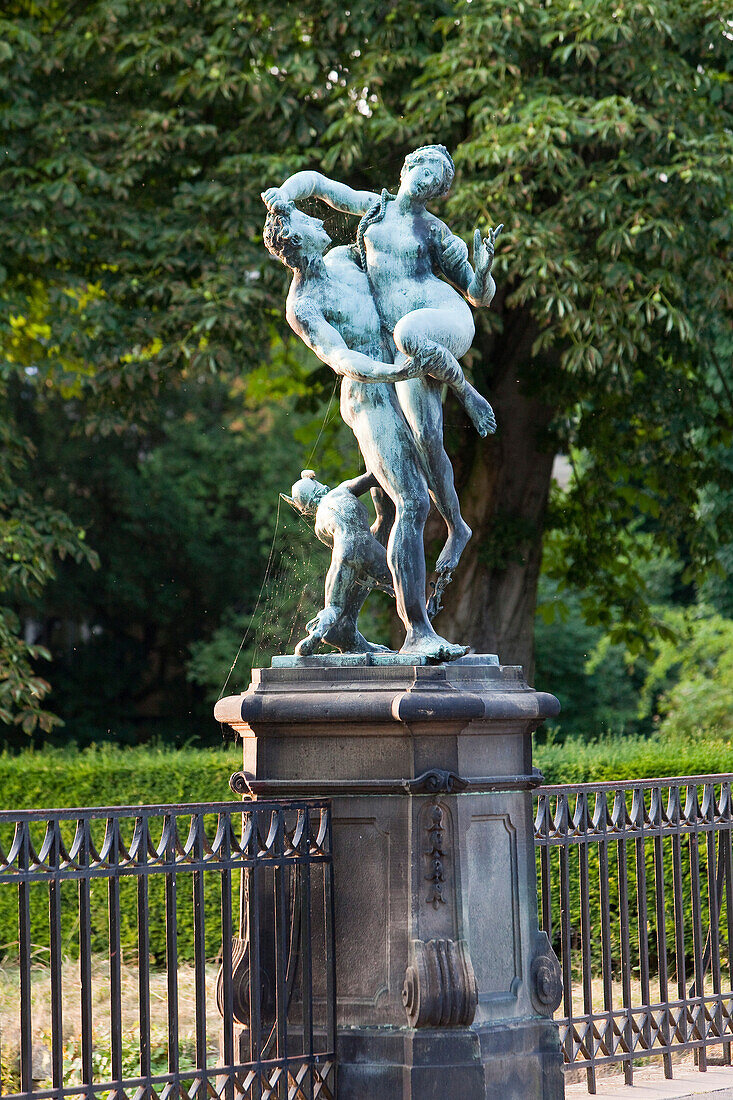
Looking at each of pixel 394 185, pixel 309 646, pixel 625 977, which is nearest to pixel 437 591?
pixel 309 646

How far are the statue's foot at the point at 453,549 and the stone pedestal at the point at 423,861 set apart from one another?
1.32 feet

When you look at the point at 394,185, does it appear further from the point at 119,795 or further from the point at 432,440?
the point at 432,440

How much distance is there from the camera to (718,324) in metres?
11.9

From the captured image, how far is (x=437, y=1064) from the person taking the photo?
5039 mm

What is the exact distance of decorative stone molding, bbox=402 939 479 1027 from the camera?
5.05 meters

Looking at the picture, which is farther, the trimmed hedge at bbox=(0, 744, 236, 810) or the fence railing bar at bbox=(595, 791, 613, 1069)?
the trimmed hedge at bbox=(0, 744, 236, 810)

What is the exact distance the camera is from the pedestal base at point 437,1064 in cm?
504

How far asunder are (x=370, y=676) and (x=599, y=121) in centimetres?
621

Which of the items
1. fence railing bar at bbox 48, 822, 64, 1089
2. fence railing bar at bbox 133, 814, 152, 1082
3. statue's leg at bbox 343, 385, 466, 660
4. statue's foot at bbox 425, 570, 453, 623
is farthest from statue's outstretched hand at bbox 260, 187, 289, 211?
fence railing bar at bbox 48, 822, 64, 1089

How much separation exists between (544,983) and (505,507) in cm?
777

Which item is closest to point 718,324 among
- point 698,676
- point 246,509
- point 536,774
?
point 536,774

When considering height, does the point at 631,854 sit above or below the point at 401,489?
below

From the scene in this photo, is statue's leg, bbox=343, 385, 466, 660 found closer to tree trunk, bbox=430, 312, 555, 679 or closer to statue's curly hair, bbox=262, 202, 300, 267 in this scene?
statue's curly hair, bbox=262, 202, 300, 267

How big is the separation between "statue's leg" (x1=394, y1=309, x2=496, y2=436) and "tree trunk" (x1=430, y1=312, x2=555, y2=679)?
6969mm
